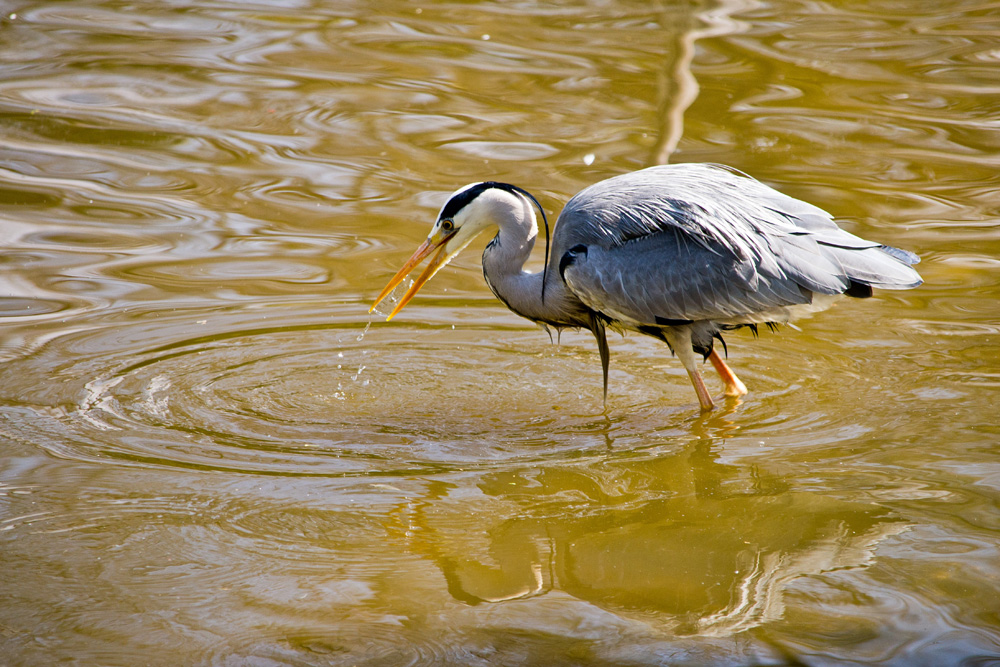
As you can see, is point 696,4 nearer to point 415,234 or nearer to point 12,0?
point 415,234

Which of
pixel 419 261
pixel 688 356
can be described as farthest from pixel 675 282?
pixel 419 261

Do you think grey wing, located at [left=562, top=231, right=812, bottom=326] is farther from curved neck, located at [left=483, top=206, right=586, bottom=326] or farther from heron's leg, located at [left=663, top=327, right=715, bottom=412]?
curved neck, located at [left=483, top=206, right=586, bottom=326]

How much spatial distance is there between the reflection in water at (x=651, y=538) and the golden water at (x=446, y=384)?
18 mm

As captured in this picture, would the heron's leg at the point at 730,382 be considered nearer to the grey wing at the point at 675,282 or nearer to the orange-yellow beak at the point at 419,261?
the grey wing at the point at 675,282

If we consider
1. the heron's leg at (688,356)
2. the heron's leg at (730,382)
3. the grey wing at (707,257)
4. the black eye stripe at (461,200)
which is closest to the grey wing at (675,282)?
the grey wing at (707,257)

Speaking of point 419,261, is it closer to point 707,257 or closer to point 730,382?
point 707,257

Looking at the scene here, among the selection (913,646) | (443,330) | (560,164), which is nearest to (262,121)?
(560,164)

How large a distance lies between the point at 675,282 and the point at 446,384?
137 cm

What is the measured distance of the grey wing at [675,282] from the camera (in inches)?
220

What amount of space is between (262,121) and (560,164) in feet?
9.84

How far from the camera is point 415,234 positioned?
8.25 m

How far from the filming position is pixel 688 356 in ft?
18.8

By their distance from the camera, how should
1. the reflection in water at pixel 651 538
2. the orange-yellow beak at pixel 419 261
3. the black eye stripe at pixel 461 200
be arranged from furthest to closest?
the orange-yellow beak at pixel 419 261 < the black eye stripe at pixel 461 200 < the reflection in water at pixel 651 538

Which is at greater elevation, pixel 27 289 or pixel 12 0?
pixel 12 0
